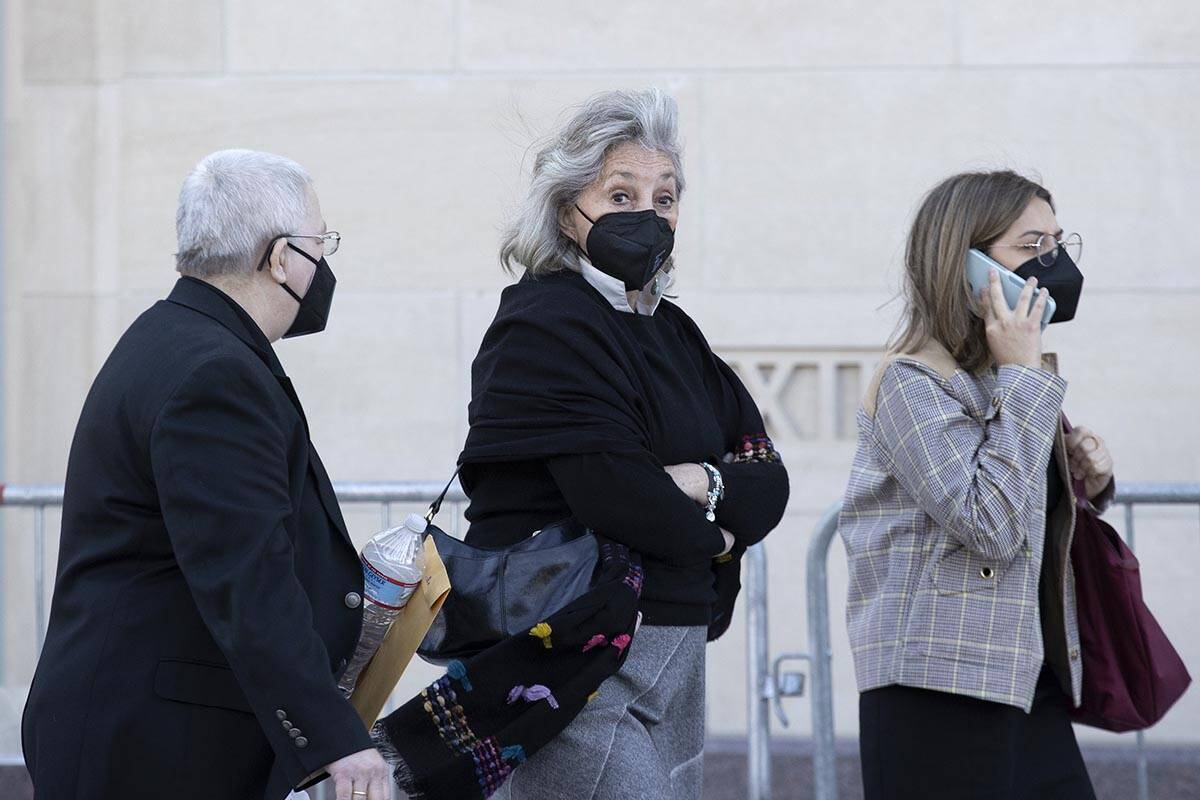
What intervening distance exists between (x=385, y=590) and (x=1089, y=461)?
64.3 inches

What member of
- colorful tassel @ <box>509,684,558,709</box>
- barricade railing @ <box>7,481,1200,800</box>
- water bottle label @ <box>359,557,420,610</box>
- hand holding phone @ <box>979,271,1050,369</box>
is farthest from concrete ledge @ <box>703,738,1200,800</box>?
water bottle label @ <box>359,557,420,610</box>

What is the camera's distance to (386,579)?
9.01ft

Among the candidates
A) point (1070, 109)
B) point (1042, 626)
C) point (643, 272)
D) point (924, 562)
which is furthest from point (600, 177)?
point (1070, 109)

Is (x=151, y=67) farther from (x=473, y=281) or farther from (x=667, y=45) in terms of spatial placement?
(x=667, y=45)

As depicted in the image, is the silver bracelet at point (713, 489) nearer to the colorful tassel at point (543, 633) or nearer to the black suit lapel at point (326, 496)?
the colorful tassel at point (543, 633)

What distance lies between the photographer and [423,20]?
6.11 meters

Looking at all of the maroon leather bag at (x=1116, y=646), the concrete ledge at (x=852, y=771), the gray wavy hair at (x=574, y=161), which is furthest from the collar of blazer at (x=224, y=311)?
the concrete ledge at (x=852, y=771)

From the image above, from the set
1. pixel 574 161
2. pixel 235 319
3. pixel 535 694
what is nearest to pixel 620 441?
pixel 535 694

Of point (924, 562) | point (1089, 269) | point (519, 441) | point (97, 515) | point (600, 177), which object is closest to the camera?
point (97, 515)

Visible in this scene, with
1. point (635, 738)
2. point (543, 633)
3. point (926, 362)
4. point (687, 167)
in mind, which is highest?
point (687, 167)

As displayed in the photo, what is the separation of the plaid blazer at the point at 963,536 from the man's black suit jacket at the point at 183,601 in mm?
1271

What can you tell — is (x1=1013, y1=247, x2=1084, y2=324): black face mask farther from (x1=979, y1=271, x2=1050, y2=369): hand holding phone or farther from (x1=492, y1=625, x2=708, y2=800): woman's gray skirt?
(x1=492, y1=625, x2=708, y2=800): woman's gray skirt

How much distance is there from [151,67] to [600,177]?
12.1ft

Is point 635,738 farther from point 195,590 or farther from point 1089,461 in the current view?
point 1089,461
